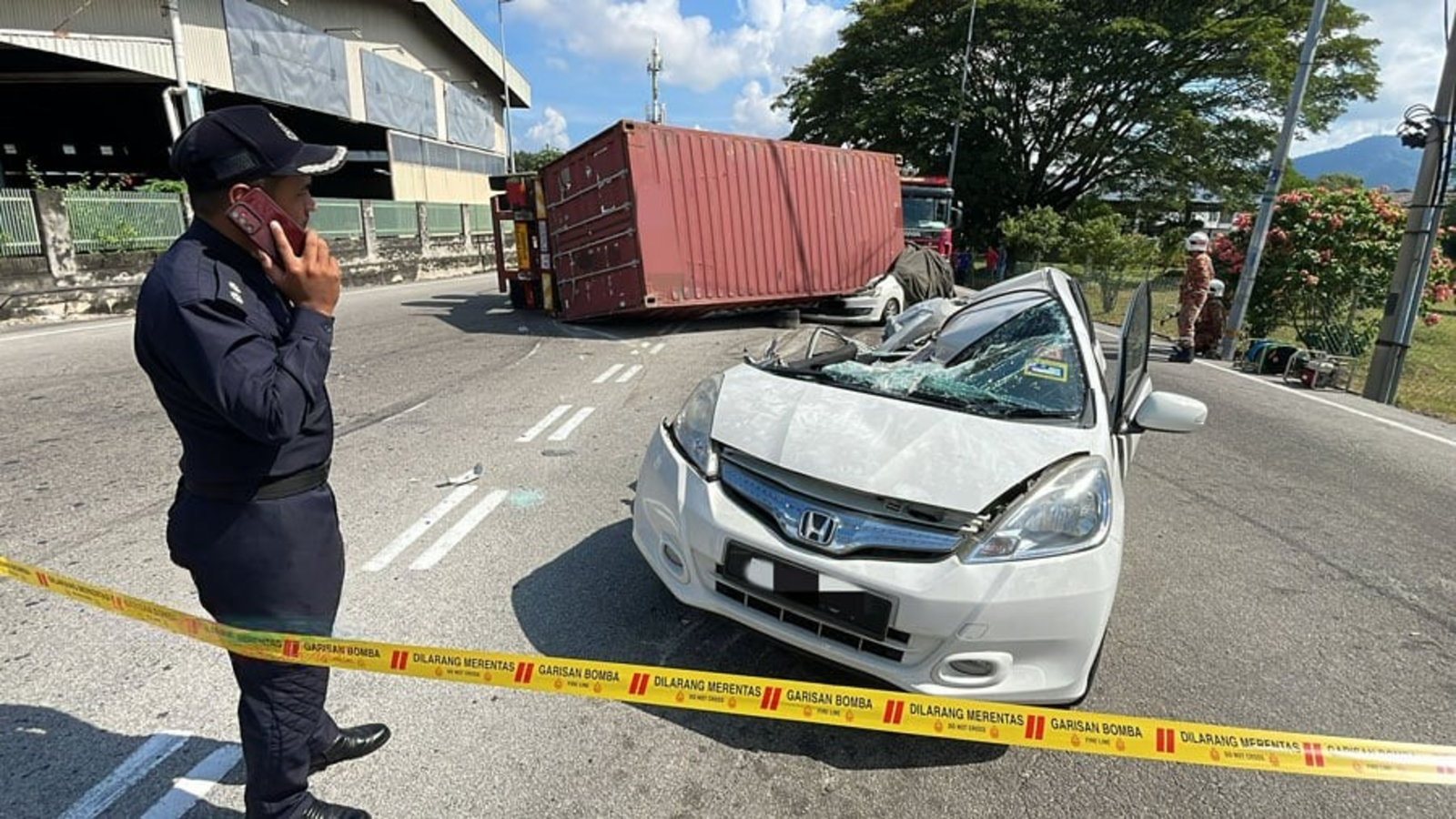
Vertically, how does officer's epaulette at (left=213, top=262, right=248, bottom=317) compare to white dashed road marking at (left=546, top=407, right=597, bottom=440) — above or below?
above

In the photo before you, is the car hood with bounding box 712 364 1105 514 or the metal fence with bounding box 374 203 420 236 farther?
the metal fence with bounding box 374 203 420 236

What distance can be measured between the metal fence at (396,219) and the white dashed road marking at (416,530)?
1893 centimetres

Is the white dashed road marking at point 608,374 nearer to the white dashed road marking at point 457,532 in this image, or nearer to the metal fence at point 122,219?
the white dashed road marking at point 457,532

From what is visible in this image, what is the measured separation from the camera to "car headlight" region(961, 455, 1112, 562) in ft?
7.09

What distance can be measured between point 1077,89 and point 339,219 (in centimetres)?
2759

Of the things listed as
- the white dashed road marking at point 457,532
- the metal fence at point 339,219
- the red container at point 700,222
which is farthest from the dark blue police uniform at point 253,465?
the metal fence at point 339,219

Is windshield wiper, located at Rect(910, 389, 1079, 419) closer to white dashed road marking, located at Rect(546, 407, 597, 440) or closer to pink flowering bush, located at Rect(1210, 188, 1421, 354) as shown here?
white dashed road marking, located at Rect(546, 407, 597, 440)

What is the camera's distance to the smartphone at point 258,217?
60.4 inches

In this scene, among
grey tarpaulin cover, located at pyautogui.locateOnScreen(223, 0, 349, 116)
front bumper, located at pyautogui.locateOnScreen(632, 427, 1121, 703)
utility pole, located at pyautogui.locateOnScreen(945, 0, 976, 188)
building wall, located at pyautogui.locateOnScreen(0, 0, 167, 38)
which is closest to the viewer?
front bumper, located at pyautogui.locateOnScreen(632, 427, 1121, 703)

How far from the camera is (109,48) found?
851 inches

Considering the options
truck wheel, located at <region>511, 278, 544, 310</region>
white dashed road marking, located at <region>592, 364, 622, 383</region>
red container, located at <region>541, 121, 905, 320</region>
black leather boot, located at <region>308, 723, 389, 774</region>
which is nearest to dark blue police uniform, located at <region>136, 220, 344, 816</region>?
black leather boot, located at <region>308, 723, 389, 774</region>

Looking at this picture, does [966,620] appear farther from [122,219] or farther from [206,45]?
[206,45]

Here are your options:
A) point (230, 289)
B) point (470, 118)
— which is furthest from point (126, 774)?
point (470, 118)

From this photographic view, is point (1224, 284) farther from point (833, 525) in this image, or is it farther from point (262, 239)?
point (262, 239)
